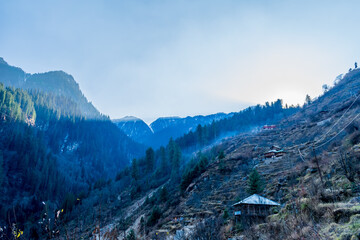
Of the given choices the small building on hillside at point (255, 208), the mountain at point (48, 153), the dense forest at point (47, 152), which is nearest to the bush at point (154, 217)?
the mountain at point (48, 153)

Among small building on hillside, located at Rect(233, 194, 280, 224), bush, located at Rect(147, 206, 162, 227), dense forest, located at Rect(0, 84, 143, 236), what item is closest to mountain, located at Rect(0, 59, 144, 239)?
dense forest, located at Rect(0, 84, 143, 236)

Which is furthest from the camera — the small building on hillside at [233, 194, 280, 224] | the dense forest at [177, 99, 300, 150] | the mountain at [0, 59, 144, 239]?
the dense forest at [177, 99, 300, 150]

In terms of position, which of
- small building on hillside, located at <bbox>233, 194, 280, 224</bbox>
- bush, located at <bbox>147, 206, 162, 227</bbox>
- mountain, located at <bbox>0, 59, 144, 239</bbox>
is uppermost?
mountain, located at <bbox>0, 59, 144, 239</bbox>

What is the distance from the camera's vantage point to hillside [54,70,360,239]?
7.62m

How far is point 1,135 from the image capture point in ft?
301

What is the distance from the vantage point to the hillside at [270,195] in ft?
25.0

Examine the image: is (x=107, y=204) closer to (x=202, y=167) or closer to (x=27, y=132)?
(x=202, y=167)

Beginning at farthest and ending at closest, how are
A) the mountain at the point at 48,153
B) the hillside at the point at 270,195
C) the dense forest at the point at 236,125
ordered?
the dense forest at the point at 236,125 → the mountain at the point at 48,153 → the hillside at the point at 270,195

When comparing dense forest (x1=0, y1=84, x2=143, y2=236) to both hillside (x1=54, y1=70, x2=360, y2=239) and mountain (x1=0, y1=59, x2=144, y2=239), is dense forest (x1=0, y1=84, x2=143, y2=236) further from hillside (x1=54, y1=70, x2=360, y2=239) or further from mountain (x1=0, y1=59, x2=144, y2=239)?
hillside (x1=54, y1=70, x2=360, y2=239)

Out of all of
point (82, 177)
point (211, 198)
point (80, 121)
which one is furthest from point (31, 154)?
point (211, 198)

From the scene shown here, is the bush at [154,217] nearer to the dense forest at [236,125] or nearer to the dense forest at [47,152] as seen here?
the dense forest at [47,152]

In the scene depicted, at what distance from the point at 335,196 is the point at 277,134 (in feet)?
179

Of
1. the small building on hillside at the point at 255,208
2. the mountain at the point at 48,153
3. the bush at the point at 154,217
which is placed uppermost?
the mountain at the point at 48,153

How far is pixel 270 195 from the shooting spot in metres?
24.0
